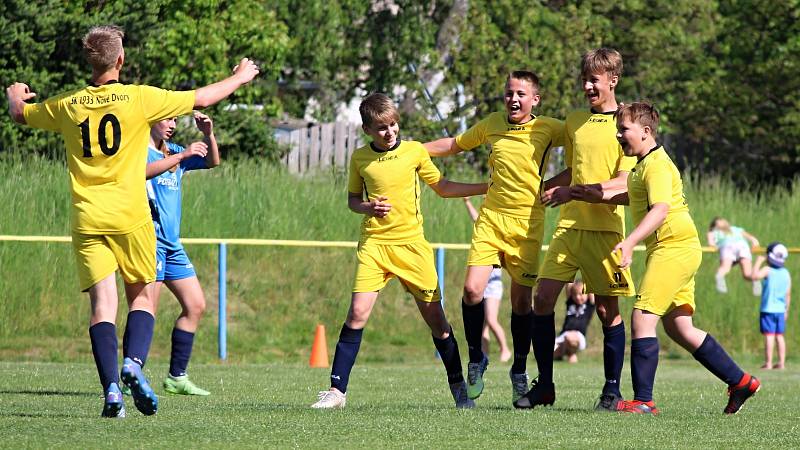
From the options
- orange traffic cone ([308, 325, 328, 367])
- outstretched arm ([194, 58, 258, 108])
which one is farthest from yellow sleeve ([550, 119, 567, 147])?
orange traffic cone ([308, 325, 328, 367])

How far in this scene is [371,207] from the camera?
9.23m

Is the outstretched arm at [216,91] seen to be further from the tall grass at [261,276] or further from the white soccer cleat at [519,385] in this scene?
the tall grass at [261,276]

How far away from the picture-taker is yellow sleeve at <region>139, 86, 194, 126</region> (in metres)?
8.03

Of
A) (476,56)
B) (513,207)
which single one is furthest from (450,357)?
(476,56)

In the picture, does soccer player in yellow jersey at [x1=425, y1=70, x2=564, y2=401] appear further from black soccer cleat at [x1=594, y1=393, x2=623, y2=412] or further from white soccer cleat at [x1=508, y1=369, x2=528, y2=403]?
black soccer cleat at [x1=594, y1=393, x2=623, y2=412]

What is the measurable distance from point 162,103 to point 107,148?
15.3 inches

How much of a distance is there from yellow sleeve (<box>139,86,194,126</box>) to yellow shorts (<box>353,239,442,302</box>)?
178 centimetres

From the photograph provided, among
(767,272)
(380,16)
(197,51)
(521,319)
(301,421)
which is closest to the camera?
(301,421)

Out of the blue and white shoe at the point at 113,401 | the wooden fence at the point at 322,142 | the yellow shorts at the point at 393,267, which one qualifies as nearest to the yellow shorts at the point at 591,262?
the yellow shorts at the point at 393,267

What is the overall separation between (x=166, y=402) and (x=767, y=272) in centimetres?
1123

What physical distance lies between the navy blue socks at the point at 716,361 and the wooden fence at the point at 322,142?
801 inches


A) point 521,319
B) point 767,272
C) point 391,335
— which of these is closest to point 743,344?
point 767,272

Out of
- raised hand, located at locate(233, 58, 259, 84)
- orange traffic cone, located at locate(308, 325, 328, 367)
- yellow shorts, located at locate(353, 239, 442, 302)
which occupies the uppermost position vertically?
raised hand, located at locate(233, 58, 259, 84)

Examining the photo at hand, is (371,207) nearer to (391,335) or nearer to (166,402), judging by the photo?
(166,402)
